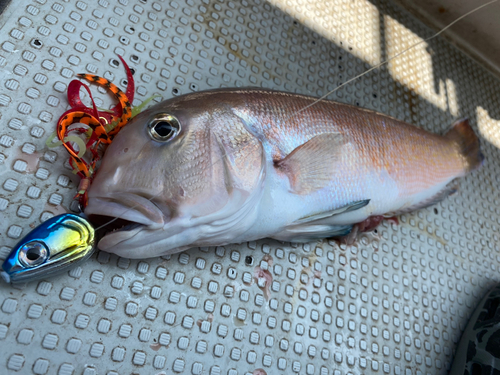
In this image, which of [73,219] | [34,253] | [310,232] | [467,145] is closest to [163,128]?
[73,219]

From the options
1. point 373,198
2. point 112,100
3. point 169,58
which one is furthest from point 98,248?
point 373,198

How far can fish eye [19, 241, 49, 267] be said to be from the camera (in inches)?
29.8

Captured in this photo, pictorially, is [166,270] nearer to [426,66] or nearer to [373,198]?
[373,198]

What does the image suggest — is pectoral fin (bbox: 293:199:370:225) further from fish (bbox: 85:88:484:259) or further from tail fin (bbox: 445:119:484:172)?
tail fin (bbox: 445:119:484:172)

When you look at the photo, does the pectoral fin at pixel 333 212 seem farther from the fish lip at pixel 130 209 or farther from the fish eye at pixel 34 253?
the fish eye at pixel 34 253

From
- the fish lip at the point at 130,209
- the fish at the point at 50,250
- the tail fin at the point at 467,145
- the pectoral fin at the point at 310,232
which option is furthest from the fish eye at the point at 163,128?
the tail fin at the point at 467,145

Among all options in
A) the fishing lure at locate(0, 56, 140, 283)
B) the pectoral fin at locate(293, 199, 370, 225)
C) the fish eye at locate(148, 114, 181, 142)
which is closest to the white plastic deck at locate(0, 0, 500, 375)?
the fishing lure at locate(0, 56, 140, 283)

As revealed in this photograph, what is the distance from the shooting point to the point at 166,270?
0.99m

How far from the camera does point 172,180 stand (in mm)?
825

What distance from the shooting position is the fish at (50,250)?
75 cm

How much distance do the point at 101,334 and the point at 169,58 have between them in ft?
3.06

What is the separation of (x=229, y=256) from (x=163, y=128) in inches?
18.2

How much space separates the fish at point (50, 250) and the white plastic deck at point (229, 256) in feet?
0.28

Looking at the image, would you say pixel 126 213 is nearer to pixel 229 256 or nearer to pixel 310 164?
pixel 229 256
